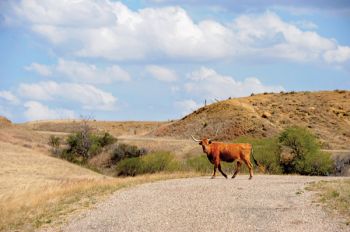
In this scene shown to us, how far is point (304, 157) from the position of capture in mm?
39938

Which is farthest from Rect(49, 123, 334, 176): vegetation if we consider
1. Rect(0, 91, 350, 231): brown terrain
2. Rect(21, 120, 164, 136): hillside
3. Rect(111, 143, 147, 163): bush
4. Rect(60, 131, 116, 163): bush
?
Rect(21, 120, 164, 136): hillside

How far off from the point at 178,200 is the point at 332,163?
22946 mm

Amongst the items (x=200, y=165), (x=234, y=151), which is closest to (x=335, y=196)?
(x=234, y=151)

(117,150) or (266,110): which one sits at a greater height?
(266,110)

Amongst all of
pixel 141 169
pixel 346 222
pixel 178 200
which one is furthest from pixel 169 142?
pixel 346 222

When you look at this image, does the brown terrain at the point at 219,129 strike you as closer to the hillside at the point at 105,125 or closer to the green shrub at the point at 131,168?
the green shrub at the point at 131,168

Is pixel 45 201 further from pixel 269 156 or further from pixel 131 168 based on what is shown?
pixel 131 168

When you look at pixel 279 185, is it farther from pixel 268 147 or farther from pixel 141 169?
pixel 141 169

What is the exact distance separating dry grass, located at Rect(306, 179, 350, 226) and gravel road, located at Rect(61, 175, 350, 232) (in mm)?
340

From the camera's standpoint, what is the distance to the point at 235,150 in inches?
1125

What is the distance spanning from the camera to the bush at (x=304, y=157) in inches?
1549

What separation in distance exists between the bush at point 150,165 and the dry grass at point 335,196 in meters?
17.4

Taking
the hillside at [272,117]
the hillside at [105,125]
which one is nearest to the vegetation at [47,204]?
the hillside at [272,117]

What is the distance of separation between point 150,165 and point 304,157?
9.53 meters
